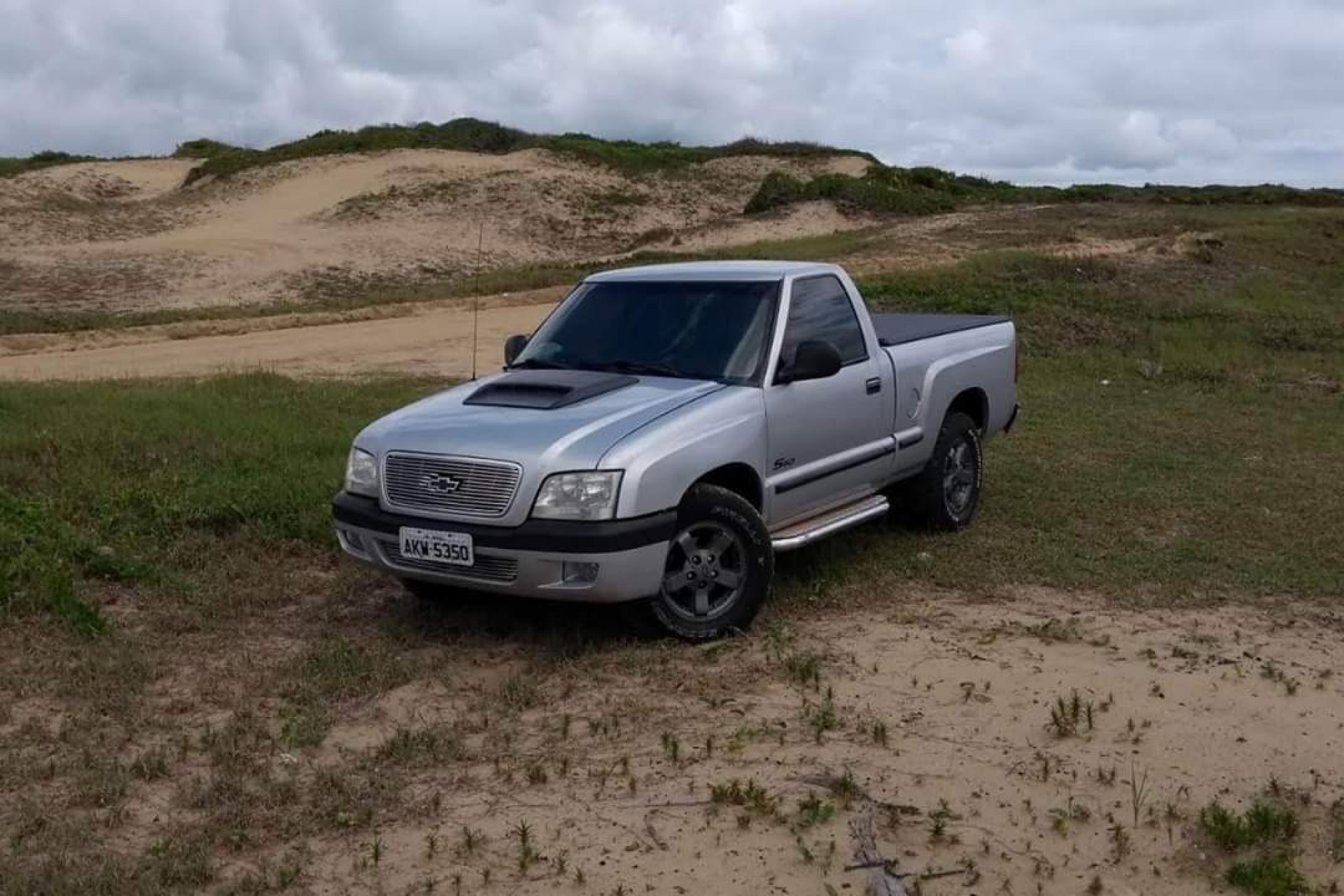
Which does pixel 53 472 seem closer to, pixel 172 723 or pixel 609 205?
pixel 172 723

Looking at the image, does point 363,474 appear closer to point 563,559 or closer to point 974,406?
point 563,559

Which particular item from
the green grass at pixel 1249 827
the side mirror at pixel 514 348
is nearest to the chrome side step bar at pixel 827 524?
the side mirror at pixel 514 348

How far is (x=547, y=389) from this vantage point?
6.24 metres

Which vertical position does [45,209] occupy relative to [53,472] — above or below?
above

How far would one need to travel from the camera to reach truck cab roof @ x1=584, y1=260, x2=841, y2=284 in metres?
7.10

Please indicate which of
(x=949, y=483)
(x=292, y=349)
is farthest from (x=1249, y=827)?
(x=292, y=349)

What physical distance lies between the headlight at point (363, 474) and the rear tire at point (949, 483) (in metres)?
3.33

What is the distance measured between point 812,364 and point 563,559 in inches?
65.5

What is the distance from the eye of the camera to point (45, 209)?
3484 centimetres

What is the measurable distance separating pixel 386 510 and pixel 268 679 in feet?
2.74

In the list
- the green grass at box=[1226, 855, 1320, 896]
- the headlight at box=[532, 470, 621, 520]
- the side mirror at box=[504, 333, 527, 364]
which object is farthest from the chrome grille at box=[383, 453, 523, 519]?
the green grass at box=[1226, 855, 1320, 896]

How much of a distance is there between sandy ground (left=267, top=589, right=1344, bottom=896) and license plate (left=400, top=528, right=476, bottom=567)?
1.45 feet

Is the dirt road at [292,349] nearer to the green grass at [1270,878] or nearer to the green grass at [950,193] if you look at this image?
the green grass at [1270,878]

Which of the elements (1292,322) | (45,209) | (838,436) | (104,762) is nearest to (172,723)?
(104,762)
